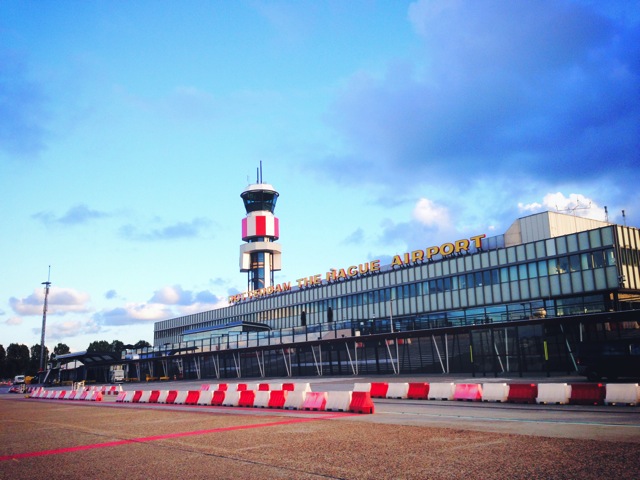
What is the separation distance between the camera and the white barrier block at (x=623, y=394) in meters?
18.2

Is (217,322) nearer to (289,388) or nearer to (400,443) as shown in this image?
(289,388)

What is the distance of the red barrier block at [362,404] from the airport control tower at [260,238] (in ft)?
384

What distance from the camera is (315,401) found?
73.7 feet

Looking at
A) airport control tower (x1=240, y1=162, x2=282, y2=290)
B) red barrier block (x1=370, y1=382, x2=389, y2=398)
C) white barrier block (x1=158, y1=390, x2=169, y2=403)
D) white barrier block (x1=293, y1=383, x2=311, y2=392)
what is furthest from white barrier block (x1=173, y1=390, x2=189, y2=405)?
airport control tower (x1=240, y1=162, x2=282, y2=290)

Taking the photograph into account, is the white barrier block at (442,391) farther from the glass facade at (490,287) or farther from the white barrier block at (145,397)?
the glass facade at (490,287)

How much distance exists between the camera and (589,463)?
927 centimetres

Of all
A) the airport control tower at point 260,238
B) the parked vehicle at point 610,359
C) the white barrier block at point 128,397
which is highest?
the airport control tower at point 260,238

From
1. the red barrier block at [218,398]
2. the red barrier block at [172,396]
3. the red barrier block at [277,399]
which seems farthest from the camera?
the red barrier block at [172,396]

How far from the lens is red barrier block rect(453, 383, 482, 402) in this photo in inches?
925

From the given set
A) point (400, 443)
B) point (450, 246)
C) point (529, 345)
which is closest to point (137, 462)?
point (400, 443)

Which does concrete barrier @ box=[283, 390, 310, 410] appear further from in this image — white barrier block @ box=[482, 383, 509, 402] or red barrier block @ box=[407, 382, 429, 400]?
white barrier block @ box=[482, 383, 509, 402]

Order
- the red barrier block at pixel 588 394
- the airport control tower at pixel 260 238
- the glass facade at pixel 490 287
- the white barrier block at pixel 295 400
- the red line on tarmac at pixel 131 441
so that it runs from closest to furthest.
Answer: the red line on tarmac at pixel 131 441
the red barrier block at pixel 588 394
the white barrier block at pixel 295 400
the glass facade at pixel 490 287
the airport control tower at pixel 260 238

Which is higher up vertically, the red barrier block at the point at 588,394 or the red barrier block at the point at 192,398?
the red barrier block at the point at 588,394

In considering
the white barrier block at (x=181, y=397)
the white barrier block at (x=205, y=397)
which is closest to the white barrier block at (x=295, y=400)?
the white barrier block at (x=205, y=397)
